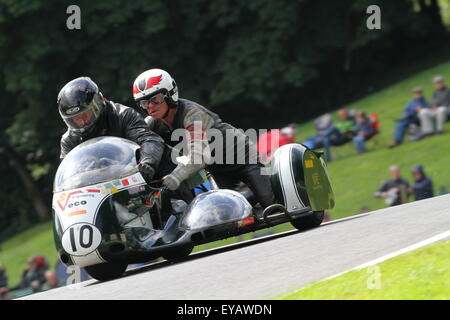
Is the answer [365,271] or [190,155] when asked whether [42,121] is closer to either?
[190,155]

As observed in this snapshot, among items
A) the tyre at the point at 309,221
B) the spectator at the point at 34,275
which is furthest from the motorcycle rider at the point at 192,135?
the spectator at the point at 34,275

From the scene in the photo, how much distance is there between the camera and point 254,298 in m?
5.57

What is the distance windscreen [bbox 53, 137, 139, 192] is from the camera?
785 centimetres

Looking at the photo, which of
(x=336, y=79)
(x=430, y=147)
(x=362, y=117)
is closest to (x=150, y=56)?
(x=336, y=79)

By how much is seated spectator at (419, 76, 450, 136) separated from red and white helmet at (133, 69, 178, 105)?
29.5 feet

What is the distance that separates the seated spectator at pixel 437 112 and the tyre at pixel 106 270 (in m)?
9.77

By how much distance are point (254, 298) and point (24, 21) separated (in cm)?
2006

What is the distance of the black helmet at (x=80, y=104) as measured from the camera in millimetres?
8289

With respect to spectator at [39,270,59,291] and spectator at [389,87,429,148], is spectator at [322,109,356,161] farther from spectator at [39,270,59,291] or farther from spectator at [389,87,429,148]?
spectator at [39,270,59,291]

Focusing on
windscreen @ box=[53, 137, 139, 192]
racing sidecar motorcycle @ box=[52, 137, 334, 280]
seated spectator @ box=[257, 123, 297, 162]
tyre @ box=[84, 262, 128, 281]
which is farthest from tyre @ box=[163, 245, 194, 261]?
seated spectator @ box=[257, 123, 297, 162]

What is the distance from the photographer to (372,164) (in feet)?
58.5

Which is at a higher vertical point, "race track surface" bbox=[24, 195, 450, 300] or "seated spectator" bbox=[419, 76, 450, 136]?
"seated spectator" bbox=[419, 76, 450, 136]

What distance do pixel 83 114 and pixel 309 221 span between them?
2704 mm

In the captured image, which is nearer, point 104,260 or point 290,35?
point 104,260
